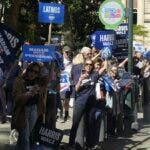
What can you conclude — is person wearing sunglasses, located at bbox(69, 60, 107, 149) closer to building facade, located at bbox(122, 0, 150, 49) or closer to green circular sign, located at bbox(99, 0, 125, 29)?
green circular sign, located at bbox(99, 0, 125, 29)

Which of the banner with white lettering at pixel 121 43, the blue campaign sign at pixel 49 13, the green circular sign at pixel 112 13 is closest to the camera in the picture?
the blue campaign sign at pixel 49 13

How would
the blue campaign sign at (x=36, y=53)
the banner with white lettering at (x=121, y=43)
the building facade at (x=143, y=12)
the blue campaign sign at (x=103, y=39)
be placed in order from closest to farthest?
the blue campaign sign at (x=36, y=53) < the blue campaign sign at (x=103, y=39) < the banner with white lettering at (x=121, y=43) < the building facade at (x=143, y=12)

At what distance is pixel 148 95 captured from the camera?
1711cm

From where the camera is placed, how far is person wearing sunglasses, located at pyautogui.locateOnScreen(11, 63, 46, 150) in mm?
8742

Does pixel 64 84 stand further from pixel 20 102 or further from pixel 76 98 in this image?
pixel 20 102

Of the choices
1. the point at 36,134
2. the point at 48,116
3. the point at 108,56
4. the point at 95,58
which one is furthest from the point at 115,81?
the point at 36,134

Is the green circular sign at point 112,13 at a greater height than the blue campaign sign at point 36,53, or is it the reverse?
the green circular sign at point 112,13

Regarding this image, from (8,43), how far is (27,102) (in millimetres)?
1004

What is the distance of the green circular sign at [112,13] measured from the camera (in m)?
14.2

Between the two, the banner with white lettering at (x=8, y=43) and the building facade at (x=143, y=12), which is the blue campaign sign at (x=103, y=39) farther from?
the building facade at (x=143, y=12)

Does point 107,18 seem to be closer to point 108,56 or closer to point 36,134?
point 108,56

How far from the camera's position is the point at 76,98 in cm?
1090

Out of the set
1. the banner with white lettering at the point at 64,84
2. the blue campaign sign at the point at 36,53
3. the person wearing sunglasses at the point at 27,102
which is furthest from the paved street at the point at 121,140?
the blue campaign sign at the point at 36,53

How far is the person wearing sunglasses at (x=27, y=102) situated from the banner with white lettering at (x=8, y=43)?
359 millimetres
